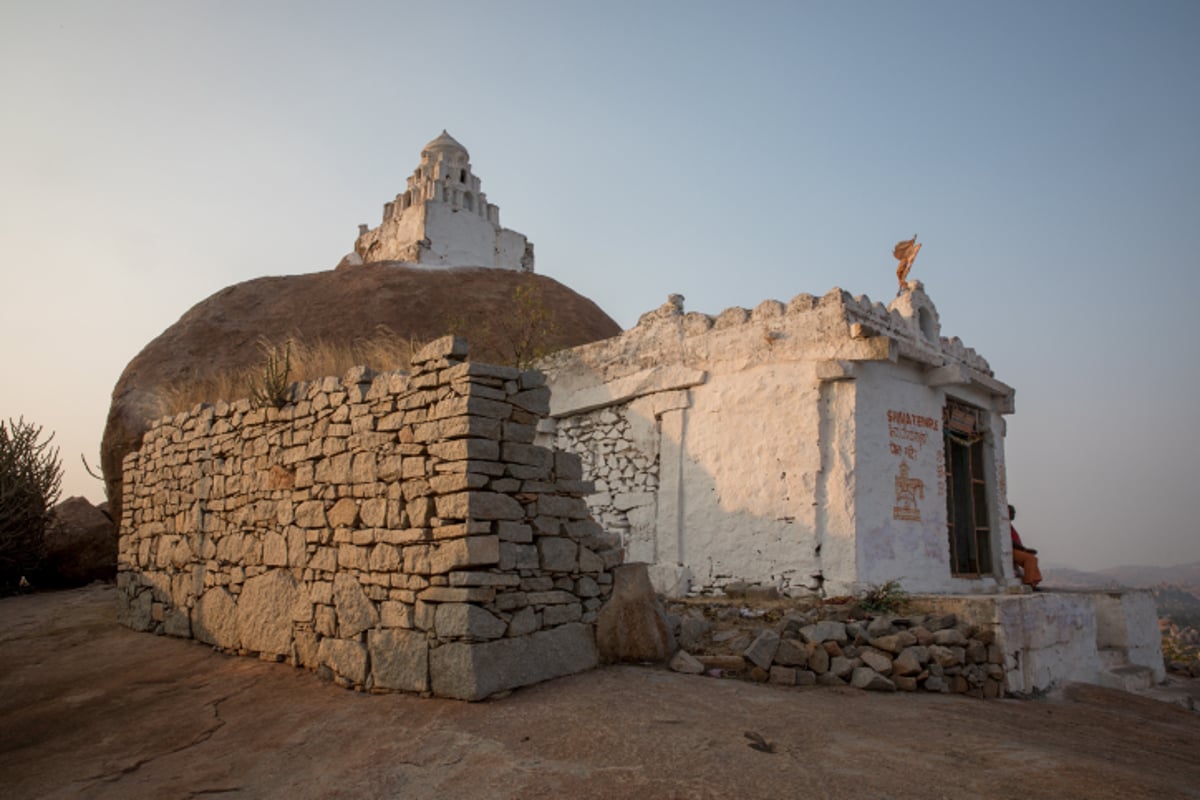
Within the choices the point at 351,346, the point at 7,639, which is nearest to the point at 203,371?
the point at 351,346

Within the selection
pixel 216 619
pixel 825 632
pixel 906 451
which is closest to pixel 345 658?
pixel 216 619

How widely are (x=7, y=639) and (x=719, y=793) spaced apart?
8208 millimetres

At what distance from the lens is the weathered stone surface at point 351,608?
5.39 meters

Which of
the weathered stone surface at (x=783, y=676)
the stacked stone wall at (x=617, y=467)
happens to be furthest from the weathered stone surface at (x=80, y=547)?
the weathered stone surface at (x=783, y=676)

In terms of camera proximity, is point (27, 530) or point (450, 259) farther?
point (450, 259)

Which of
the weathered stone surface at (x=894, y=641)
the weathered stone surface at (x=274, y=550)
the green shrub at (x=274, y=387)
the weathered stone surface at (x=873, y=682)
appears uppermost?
the green shrub at (x=274, y=387)

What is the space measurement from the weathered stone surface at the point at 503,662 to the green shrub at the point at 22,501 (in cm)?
990

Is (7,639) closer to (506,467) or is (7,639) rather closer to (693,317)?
(506,467)

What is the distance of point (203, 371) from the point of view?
43.1 ft

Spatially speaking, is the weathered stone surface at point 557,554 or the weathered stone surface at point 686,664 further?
the weathered stone surface at point 686,664

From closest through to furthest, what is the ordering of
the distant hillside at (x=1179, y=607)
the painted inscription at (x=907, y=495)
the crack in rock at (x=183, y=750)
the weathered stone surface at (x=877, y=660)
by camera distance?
the crack in rock at (x=183, y=750), the weathered stone surface at (x=877, y=660), the painted inscription at (x=907, y=495), the distant hillside at (x=1179, y=607)

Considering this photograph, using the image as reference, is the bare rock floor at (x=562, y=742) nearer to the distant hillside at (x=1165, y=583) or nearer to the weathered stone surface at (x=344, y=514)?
the weathered stone surface at (x=344, y=514)

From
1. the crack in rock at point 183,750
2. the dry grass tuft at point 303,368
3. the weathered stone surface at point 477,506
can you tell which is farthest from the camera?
the dry grass tuft at point 303,368

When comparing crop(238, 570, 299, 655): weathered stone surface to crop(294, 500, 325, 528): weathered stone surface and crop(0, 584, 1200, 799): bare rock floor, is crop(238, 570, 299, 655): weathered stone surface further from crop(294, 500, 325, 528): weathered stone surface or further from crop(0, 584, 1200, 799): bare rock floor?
crop(294, 500, 325, 528): weathered stone surface
